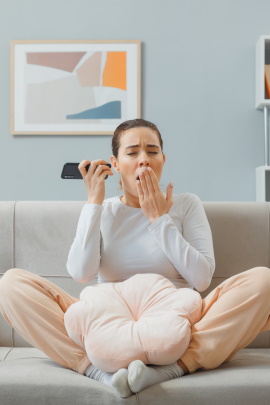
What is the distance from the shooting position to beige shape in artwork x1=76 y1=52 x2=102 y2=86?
3361 millimetres

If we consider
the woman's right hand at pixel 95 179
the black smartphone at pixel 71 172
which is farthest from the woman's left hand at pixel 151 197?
the black smartphone at pixel 71 172

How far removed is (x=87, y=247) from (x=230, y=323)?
531 mm

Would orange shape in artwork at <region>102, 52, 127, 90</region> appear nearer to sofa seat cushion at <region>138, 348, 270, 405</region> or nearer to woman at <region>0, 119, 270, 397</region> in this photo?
woman at <region>0, 119, 270, 397</region>

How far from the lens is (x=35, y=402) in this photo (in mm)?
1527

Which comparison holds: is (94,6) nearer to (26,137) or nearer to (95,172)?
(26,137)

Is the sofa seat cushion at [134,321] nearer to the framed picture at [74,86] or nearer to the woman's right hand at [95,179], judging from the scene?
the woman's right hand at [95,179]

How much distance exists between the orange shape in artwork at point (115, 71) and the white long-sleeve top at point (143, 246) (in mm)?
1450

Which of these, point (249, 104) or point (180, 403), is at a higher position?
point (249, 104)

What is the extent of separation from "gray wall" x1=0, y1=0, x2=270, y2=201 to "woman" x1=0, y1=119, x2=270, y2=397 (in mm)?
1262

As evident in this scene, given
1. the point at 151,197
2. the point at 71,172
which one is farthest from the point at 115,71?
the point at 151,197

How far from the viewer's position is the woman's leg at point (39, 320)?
1707 millimetres

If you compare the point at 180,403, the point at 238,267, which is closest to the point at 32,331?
the point at 180,403

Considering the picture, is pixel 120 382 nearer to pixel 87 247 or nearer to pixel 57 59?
pixel 87 247

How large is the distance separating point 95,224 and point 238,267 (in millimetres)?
562
